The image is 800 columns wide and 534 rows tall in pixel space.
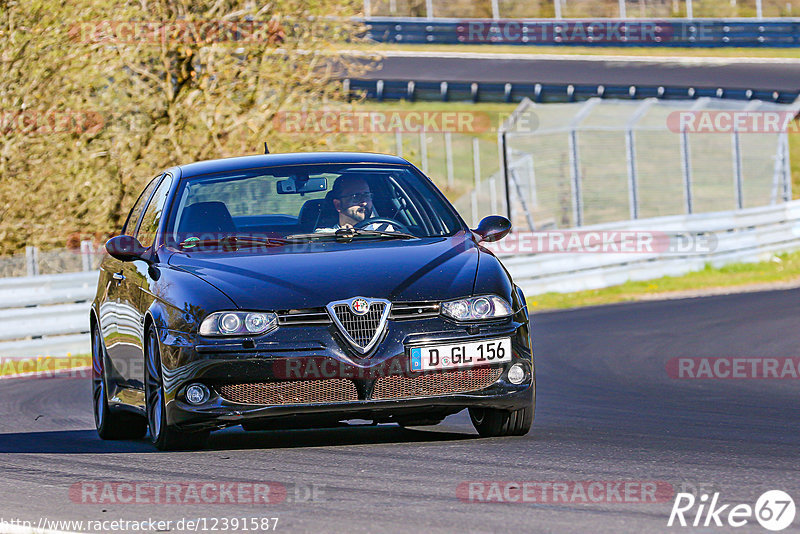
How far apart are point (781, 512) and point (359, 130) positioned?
1751 centimetres

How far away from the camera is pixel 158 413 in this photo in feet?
25.6

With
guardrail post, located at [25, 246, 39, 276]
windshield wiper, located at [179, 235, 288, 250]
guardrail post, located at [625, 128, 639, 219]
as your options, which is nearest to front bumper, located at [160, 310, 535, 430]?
windshield wiper, located at [179, 235, 288, 250]

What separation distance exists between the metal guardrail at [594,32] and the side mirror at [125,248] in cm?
4316

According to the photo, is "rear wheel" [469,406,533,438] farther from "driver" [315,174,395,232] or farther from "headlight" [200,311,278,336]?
"headlight" [200,311,278,336]

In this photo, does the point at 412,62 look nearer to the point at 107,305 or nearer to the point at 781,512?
the point at 107,305

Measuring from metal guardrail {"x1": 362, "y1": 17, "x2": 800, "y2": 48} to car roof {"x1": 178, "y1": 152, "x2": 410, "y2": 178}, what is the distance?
140 ft

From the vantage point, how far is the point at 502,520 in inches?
214

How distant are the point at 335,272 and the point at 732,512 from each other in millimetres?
2697

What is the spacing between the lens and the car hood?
23.9 feet

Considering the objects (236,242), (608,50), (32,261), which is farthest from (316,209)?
(608,50)

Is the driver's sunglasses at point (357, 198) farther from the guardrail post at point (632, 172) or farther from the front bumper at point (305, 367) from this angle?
the guardrail post at point (632, 172)

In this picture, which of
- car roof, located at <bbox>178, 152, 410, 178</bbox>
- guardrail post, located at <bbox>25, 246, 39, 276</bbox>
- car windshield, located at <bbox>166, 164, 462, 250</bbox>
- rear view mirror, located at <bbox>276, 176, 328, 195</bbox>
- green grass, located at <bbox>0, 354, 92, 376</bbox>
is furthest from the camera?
guardrail post, located at <bbox>25, 246, 39, 276</bbox>

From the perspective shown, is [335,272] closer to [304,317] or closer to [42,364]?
[304,317]

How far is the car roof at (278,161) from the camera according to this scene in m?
8.77
